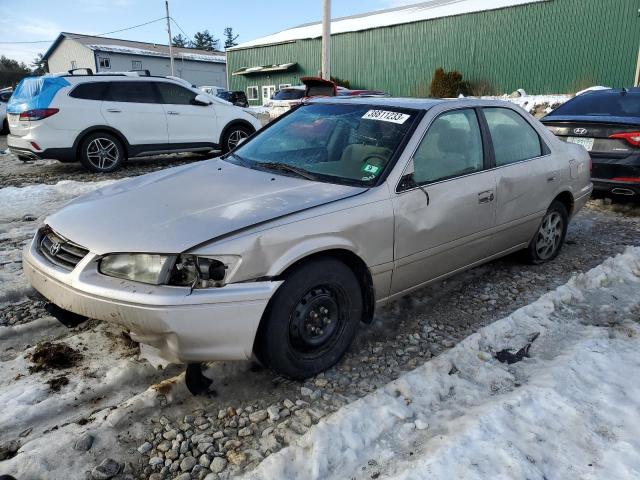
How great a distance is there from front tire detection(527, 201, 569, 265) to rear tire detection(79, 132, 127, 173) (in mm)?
7311

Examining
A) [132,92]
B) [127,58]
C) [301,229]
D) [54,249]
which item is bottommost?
[54,249]

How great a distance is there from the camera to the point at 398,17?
2827 centimetres

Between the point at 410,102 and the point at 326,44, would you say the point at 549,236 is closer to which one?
the point at 410,102

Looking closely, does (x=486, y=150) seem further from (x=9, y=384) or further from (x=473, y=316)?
(x=9, y=384)

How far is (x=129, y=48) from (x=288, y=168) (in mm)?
45965

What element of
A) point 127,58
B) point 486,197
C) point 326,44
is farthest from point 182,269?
point 127,58

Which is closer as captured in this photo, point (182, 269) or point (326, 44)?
point (182, 269)

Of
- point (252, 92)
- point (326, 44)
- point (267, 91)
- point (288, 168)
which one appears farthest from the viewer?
point (252, 92)

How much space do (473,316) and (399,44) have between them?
2572 centimetres

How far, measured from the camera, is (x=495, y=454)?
222 cm

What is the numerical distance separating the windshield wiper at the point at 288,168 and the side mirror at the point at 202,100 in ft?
22.0

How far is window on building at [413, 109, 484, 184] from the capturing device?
3.34 metres

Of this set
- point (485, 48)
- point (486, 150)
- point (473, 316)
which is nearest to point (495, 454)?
point (473, 316)

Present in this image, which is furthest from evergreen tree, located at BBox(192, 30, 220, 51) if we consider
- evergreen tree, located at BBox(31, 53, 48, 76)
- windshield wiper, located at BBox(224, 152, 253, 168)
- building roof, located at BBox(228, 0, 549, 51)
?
windshield wiper, located at BBox(224, 152, 253, 168)
